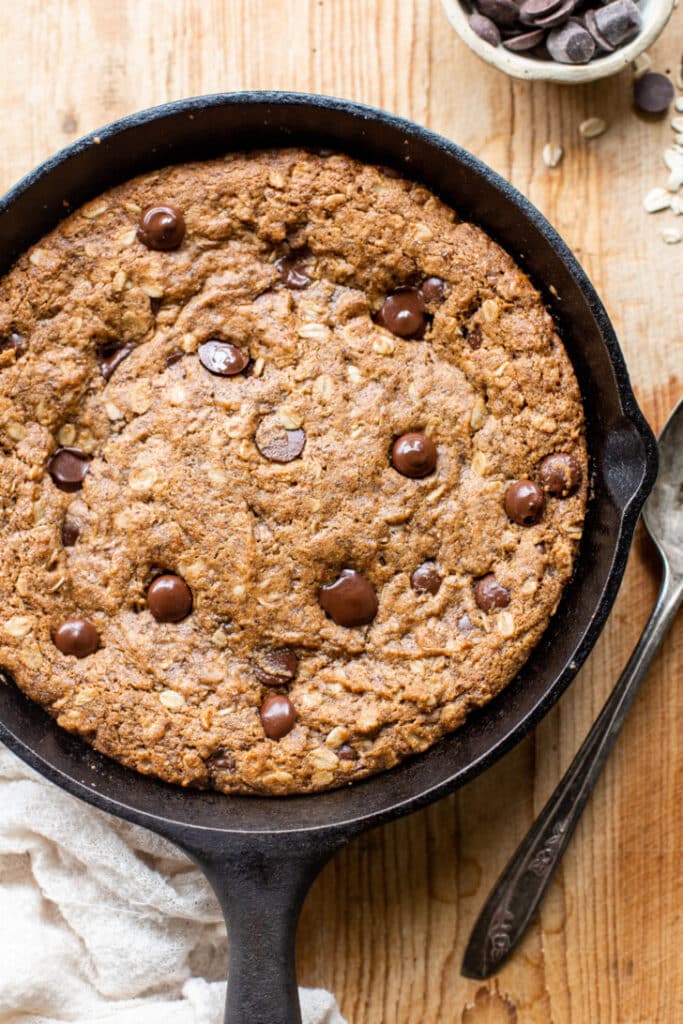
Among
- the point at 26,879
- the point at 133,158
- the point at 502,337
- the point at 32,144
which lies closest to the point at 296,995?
the point at 26,879

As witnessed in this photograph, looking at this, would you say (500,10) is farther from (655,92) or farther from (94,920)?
(94,920)

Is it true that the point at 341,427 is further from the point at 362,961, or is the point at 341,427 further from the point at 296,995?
the point at 362,961

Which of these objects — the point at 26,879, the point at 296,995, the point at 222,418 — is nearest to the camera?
the point at 296,995

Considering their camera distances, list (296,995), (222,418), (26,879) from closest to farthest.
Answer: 1. (296,995)
2. (222,418)
3. (26,879)

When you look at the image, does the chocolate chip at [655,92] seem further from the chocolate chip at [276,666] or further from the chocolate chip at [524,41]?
the chocolate chip at [276,666]

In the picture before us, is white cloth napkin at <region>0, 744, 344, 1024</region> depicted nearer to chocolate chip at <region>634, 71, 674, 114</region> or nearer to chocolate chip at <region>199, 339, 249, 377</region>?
chocolate chip at <region>199, 339, 249, 377</region>
